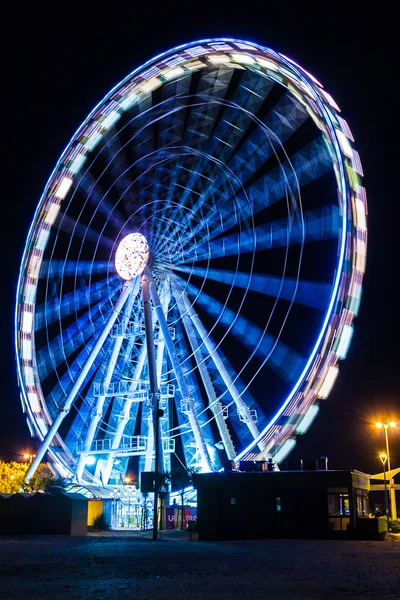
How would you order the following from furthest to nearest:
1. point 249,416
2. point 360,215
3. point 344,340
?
point 249,416 → point 360,215 → point 344,340

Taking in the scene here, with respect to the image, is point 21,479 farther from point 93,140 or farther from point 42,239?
point 93,140

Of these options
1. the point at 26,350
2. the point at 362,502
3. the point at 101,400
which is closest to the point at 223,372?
the point at 101,400

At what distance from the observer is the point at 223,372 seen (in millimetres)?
30109

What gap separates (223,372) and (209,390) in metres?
1.00

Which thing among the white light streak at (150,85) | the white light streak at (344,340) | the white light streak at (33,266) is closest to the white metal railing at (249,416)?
the white light streak at (344,340)

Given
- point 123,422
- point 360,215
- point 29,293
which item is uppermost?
point 360,215

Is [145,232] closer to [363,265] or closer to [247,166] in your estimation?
[247,166]

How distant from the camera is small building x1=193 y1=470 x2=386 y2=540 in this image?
917 inches

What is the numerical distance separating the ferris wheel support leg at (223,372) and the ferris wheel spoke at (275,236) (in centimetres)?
221

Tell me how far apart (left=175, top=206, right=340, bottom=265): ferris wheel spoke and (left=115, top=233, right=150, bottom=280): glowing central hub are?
182 centimetres

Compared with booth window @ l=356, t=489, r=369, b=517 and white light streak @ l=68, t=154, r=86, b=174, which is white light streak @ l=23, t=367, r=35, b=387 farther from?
booth window @ l=356, t=489, r=369, b=517

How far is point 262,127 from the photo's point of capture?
28.0m

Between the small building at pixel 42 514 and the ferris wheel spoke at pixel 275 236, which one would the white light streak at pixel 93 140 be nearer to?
the ferris wheel spoke at pixel 275 236

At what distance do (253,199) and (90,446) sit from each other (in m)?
14.8
